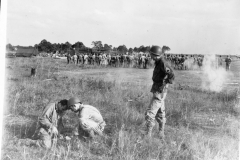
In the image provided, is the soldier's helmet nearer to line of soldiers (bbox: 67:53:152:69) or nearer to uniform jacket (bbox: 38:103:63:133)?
uniform jacket (bbox: 38:103:63:133)

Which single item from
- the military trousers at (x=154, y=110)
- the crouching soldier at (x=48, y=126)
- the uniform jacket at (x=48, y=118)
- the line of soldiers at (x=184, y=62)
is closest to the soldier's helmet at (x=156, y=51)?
the military trousers at (x=154, y=110)

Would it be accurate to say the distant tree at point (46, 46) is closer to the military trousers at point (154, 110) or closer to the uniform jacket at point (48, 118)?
the uniform jacket at point (48, 118)

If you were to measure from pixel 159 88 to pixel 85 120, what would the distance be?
1.56 meters

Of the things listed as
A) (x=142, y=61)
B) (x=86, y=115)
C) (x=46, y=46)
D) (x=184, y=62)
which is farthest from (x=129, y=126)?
(x=46, y=46)

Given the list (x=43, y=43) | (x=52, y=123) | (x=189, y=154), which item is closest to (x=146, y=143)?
(x=189, y=154)

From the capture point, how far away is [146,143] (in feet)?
13.8

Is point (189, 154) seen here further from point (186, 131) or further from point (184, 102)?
point (184, 102)

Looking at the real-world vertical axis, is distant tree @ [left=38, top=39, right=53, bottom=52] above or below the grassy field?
above

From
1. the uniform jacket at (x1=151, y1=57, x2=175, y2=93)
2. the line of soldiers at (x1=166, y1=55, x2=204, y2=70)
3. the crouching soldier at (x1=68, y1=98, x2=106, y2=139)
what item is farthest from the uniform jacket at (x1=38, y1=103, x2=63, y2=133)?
the line of soldiers at (x1=166, y1=55, x2=204, y2=70)

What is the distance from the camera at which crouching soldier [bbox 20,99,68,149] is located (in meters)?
4.36

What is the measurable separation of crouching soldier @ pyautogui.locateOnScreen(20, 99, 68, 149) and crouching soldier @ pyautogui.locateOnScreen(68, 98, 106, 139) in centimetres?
23

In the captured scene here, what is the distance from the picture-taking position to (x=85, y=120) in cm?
457

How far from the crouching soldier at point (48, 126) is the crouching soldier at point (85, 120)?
0.76 feet

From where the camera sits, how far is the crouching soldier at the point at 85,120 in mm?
4496
